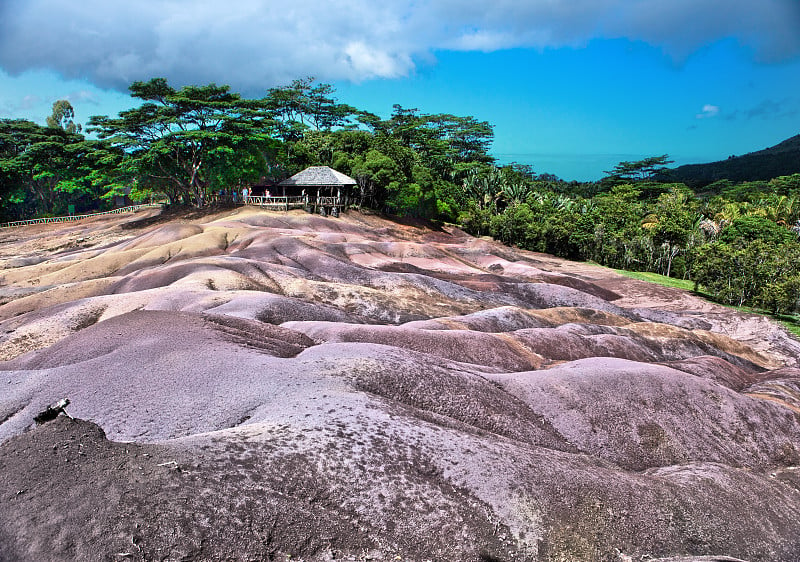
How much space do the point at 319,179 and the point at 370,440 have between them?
2241 inches

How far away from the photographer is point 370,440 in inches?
369

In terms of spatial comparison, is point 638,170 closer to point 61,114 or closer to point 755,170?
point 755,170

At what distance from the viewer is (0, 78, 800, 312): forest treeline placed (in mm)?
53875

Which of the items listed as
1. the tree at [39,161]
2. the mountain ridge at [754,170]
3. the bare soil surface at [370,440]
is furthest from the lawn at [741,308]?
the mountain ridge at [754,170]

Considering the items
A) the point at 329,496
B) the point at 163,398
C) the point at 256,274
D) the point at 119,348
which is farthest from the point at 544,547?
the point at 256,274

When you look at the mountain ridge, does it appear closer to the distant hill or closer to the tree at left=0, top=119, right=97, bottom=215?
the distant hill

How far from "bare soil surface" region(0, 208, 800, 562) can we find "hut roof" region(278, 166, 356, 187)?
127 ft

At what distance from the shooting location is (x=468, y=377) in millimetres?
14070

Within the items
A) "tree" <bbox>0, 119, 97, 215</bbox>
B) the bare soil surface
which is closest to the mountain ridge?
"tree" <bbox>0, 119, 97, 215</bbox>

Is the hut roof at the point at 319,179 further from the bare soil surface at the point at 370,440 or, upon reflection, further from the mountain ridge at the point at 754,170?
the mountain ridge at the point at 754,170

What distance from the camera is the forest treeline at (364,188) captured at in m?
53.9

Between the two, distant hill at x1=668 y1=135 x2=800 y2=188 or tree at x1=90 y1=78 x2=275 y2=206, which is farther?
distant hill at x1=668 y1=135 x2=800 y2=188

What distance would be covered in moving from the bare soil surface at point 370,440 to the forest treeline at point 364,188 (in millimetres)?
32093

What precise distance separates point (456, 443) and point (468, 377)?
419cm
